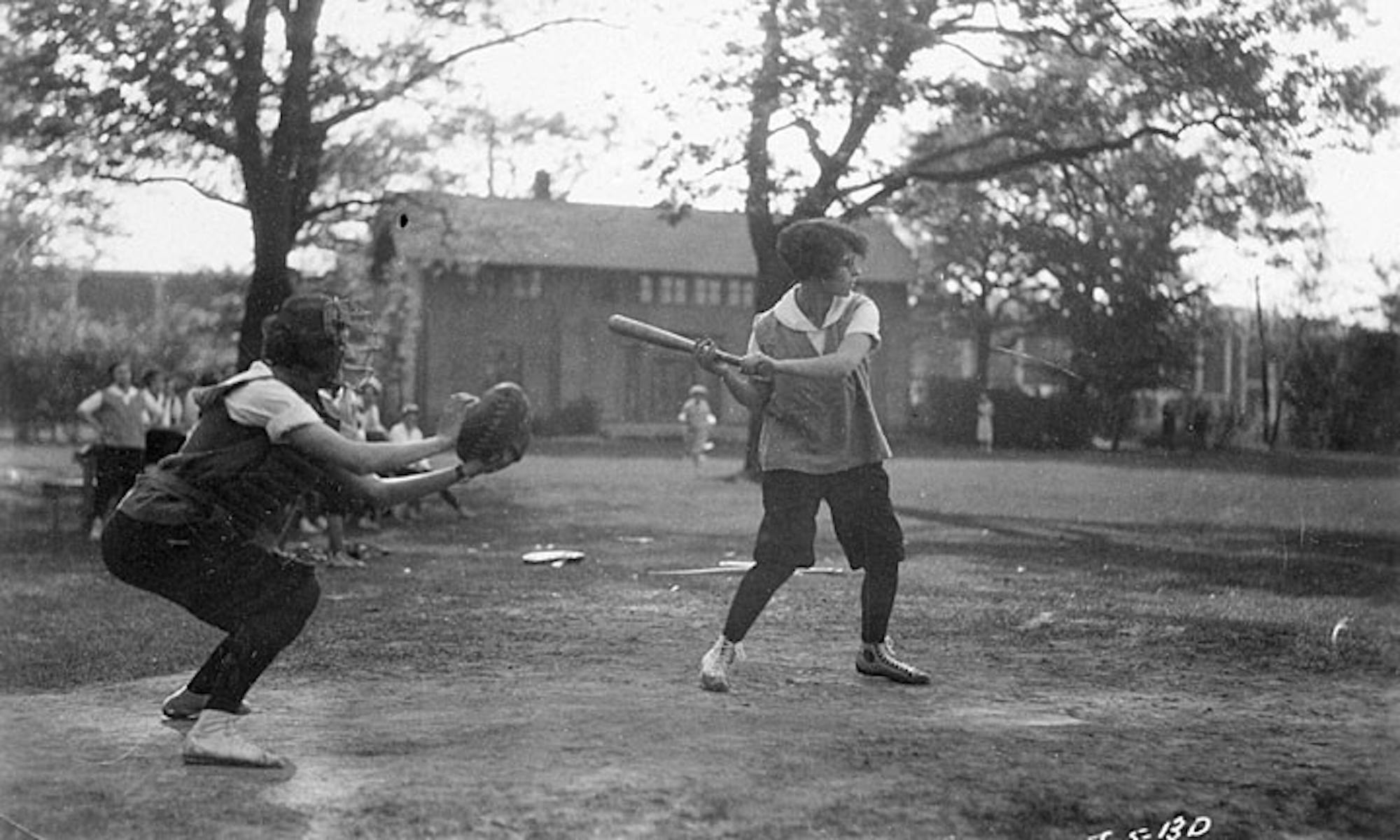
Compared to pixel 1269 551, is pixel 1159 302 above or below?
above

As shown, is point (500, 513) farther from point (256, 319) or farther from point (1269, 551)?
point (1269, 551)

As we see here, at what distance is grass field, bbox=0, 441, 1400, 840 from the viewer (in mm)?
2990

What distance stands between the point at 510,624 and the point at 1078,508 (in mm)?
1544

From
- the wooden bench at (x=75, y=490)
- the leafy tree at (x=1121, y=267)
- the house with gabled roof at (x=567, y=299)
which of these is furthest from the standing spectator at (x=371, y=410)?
the leafy tree at (x=1121, y=267)

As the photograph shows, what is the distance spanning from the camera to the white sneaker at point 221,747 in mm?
3248

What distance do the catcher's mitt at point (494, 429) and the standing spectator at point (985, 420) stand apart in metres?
1.12

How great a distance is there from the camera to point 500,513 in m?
3.90

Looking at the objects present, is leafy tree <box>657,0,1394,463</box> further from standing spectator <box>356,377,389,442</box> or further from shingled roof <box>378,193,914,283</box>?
standing spectator <box>356,377,389,442</box>

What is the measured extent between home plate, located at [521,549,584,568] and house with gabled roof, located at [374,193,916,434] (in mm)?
335

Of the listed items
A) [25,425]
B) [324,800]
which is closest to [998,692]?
[324,800]

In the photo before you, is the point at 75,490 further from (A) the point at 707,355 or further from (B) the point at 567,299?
(A) the point at 707,355

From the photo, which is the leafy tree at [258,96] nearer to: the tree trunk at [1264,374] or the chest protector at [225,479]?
the chest protector at [225,479]

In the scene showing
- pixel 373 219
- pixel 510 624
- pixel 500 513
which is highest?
pixel 373 219

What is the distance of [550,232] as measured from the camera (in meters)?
3.58
